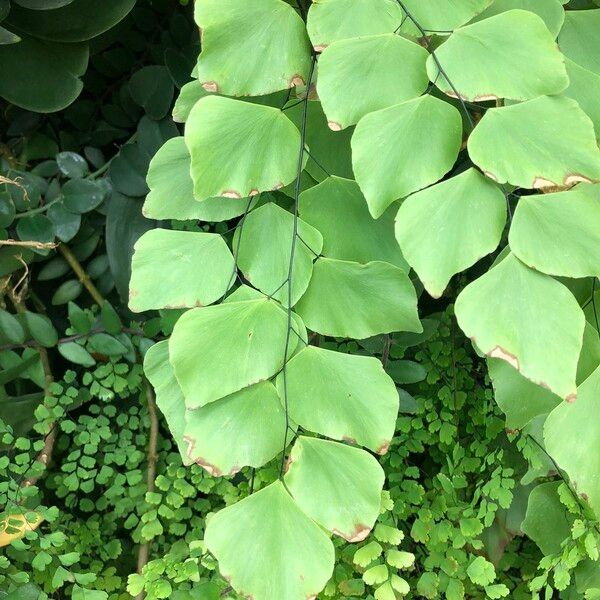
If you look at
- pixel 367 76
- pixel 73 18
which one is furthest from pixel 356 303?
pixel 73 18

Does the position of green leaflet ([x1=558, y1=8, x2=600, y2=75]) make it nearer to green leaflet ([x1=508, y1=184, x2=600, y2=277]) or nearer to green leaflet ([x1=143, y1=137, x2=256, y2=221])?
green leaflet ([x1=508, y1=184, x2=600, y2=277])

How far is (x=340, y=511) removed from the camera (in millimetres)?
363

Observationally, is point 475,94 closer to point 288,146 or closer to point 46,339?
point 288,146

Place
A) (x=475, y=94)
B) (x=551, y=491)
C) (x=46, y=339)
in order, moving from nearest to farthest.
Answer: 1. (x=475, y=94)
2. (x=551, y=491)
3. (x=46, y=339)

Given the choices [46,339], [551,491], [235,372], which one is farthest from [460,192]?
[46,339]

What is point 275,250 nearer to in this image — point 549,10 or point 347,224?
point 347,224

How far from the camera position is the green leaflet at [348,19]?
38cm

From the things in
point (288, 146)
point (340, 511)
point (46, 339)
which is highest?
point (288, 146)

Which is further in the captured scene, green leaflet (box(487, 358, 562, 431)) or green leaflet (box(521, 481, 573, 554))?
green leaflet (box(521, 481, 573, 554))

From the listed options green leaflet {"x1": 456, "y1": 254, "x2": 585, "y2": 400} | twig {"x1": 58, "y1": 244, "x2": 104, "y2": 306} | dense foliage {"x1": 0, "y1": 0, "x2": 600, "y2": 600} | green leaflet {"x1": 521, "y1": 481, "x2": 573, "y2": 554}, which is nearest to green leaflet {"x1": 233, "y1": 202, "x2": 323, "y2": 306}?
dense foliage {"x1": 0, "y1": 0, "x2": 600, "y2": 600}

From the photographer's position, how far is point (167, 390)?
418mm

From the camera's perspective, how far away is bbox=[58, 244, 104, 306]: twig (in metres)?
0.78

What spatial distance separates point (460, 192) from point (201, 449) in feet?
0.66

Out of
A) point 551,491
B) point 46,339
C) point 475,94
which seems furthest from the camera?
point 46,339
